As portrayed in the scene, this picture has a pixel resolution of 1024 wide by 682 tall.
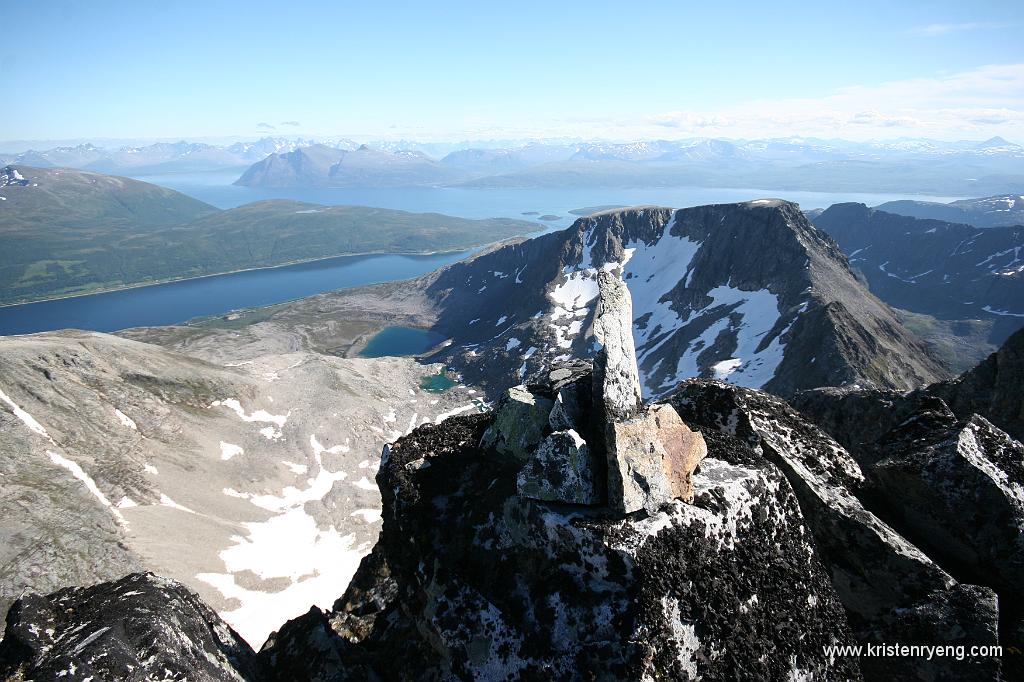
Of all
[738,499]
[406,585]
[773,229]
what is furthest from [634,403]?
[773,229]

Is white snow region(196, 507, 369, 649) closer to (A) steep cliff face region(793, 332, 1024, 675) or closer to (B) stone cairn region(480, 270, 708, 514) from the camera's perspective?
(B) stone cairn region(480, 270, 708, 514)

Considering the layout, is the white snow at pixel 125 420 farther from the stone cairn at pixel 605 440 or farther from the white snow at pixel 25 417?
the stone cairn at pixel 605 440

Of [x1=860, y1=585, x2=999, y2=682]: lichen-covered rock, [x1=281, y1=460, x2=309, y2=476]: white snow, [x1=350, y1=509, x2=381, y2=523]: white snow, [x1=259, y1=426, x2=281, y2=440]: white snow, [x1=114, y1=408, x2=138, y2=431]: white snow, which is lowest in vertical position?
[x1=350, y1=509, x2=381, y2=523]: white snow

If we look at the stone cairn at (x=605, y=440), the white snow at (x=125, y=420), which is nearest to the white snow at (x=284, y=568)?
the white snow at (x=125, y=420)

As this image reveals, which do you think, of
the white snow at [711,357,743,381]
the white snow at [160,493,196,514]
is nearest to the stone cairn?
the white snow at [160,493,196,514]

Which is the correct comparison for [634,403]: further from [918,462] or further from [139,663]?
[139,663]
